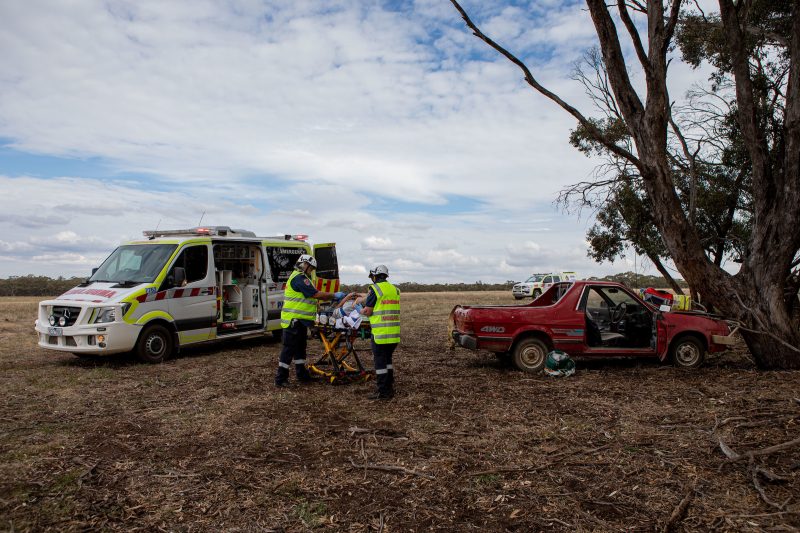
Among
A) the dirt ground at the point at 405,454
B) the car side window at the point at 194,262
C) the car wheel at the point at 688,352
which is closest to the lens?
the dirt ground at the point at 405,454

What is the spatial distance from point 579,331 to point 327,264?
6693 mm

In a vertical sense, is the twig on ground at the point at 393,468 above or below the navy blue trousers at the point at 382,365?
below

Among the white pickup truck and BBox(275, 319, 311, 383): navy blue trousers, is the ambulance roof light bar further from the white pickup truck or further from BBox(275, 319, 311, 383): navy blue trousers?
the white pickup truck

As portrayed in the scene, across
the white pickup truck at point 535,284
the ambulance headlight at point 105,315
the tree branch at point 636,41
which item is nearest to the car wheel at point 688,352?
the tree branch at point 636,41

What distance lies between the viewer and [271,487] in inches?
178

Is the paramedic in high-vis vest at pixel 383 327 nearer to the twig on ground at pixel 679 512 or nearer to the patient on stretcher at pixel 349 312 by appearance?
the patient on stretcher at pixel 349 312

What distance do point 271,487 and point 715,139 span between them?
14076mm

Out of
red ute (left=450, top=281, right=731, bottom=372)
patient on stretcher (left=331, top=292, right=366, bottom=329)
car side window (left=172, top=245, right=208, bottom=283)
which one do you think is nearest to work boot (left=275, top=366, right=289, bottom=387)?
patient on stretcher (left=331, top=292, right=366, bottom=329)

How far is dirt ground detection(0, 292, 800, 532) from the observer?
159 inches

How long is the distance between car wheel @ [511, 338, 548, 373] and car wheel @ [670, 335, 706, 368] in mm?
2228

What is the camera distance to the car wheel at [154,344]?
10.0 meters

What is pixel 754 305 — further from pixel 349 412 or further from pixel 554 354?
pixel 349 412

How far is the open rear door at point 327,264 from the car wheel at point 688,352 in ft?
24.3

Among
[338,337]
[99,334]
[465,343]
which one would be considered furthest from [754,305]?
[99,334]
